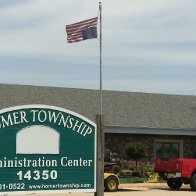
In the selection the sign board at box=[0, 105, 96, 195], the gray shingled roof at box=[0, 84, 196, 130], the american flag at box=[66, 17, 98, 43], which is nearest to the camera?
the sign board at box=[0, 105, 96, 195]

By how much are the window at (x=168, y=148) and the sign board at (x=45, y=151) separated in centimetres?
2098

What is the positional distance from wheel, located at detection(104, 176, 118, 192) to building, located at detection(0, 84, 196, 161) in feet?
25.5

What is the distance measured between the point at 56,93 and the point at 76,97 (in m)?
1.19

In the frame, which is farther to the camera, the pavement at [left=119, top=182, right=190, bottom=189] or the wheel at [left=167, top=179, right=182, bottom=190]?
the pavement at [left=119, top=182, right=190, bottom=189]

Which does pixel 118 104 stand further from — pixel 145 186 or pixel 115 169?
pixel 145 186

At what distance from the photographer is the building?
32.5 m

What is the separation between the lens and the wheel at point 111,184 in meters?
23.5

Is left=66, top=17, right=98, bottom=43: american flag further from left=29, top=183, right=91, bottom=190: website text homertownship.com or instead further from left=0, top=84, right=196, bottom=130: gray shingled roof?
left=29, top=183, right=91, bottom=190: website text homertownship.com

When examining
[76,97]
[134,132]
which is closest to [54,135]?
[134,132]

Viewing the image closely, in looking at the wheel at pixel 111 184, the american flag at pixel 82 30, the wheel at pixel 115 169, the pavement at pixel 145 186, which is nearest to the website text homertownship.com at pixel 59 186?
the wheel at pixel 111 184

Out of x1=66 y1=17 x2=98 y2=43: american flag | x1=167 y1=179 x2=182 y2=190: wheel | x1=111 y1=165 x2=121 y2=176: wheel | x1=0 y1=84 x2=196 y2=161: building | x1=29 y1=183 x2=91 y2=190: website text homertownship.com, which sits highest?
x1=66 y1=17 x2=98 y2=43: american flag

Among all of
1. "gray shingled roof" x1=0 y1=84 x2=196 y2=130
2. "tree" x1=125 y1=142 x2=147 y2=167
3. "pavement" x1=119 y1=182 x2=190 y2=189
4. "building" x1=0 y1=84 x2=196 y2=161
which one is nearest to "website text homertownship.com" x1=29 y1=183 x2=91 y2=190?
"pavement" x1=119 y1=182 x2=190 y2=189

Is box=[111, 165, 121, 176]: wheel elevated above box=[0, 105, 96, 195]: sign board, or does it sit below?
below

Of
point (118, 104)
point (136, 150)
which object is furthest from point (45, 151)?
point (118, 104)
